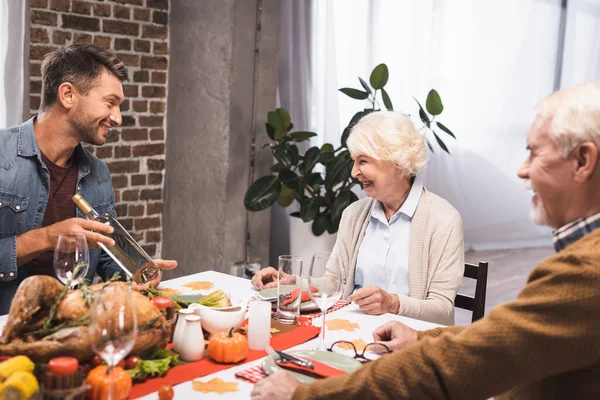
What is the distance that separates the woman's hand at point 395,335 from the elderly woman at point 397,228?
21.6 inches

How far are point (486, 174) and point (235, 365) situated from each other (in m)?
3.61

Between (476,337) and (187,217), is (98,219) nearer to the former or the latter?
(476,337)

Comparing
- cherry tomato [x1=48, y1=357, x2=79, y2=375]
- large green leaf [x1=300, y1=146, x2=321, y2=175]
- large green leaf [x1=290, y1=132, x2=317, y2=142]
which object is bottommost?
cherry tomato [x1=48, y1=357, x2=79, y2=375]

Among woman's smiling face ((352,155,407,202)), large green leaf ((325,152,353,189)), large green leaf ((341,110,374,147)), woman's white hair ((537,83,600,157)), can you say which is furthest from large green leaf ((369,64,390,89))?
woman's white hair ((537,83,600,157))

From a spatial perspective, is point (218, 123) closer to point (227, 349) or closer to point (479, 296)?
point (479, 296)

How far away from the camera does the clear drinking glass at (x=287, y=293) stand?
6.16 ft

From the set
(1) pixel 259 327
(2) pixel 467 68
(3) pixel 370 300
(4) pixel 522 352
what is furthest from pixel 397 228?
(2) pixel 467 68

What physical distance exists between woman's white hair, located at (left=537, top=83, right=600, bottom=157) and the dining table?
0.77 metres

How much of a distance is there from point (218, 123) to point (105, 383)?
111 inches

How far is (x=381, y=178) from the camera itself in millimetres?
2543

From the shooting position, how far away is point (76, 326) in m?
1.41

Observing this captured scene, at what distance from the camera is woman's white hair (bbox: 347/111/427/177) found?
8.30 feet

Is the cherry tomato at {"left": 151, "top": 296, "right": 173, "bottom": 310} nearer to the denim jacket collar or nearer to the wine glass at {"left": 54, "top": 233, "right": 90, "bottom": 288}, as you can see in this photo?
the wine glass at {"left": 54, "top": 233, "right": 90, "bottom": 288}

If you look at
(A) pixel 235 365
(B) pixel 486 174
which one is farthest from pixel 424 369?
(B) pixel 486 174
